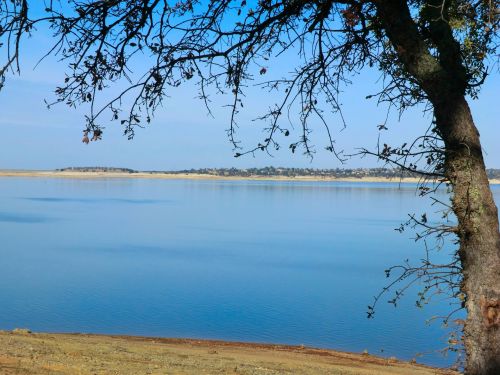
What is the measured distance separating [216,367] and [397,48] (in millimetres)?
7526

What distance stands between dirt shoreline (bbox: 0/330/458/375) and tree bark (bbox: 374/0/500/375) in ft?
18.6

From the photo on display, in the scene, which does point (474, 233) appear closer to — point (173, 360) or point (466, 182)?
point (466, 182)

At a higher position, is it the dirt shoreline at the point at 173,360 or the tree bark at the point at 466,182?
the tree bark at the point at 466,182

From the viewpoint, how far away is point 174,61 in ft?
14.9

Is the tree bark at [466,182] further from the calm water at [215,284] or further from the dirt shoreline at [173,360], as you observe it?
the dirt shoreline at [173,360]

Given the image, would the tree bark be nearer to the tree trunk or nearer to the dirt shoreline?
the tree trunk

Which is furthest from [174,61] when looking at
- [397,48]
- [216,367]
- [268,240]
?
[268,240]

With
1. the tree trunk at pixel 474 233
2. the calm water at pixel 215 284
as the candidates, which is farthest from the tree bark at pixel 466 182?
the calm water at pixel 215 284

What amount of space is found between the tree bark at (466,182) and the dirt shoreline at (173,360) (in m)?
5.67

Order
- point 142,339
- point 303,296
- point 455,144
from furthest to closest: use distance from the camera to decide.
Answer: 1. point 303,296
2. point 142,339
3. point 455,144

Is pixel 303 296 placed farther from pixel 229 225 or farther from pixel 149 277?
pixel 229 225

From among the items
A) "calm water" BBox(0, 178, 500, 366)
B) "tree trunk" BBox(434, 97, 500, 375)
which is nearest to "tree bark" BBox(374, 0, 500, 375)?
"tree trunk" BBox(434, 97, 500, 375)

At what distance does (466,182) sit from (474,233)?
311 mm

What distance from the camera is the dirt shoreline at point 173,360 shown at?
8391mm
